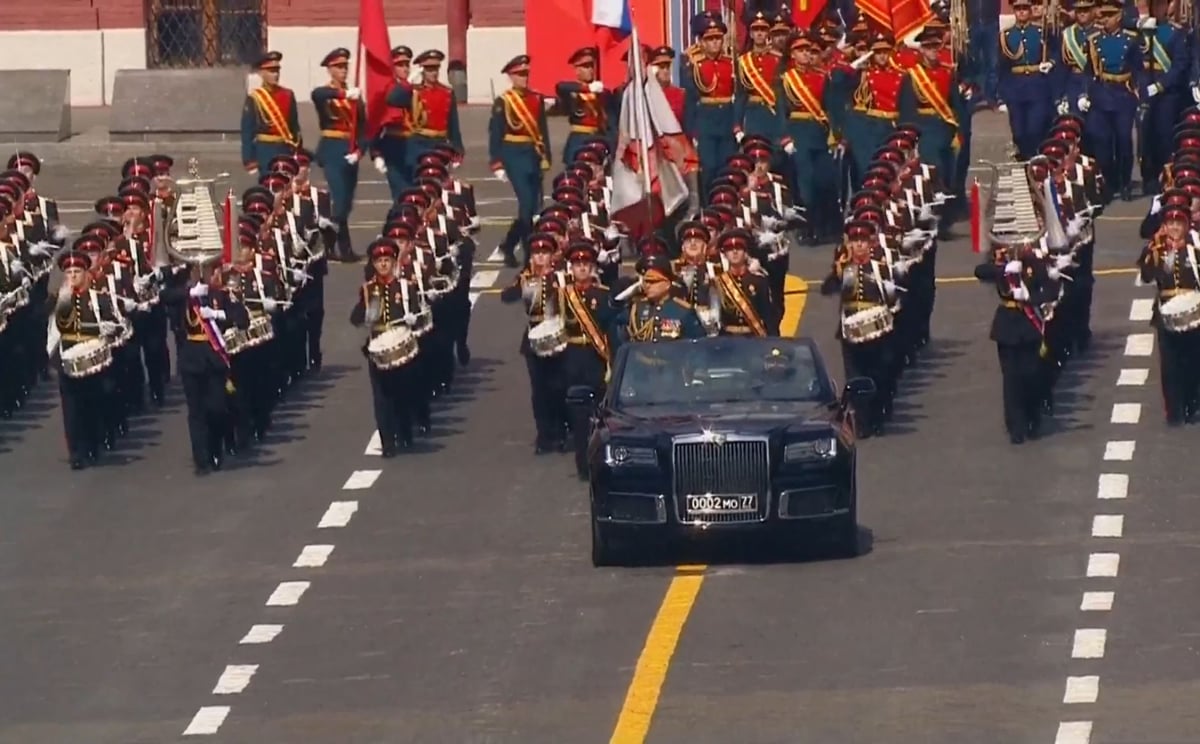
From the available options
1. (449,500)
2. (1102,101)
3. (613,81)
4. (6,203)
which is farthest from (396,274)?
(1102,101)

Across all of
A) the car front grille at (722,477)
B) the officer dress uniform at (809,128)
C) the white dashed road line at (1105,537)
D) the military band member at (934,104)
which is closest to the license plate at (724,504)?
the car front grille at (722,477)

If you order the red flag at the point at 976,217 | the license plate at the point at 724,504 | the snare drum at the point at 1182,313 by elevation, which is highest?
the red flag at the point at 976,217

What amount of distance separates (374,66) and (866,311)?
27.1 ft

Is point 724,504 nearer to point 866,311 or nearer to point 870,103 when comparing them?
point 866,311

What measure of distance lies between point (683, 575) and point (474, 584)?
1241 millimetres

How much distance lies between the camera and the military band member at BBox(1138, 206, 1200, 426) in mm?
26156

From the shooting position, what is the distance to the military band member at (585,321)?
26.2m

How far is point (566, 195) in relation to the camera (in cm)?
2909

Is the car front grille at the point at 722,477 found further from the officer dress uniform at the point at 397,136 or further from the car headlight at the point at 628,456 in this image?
the officer dress uniform at the point at 397,136

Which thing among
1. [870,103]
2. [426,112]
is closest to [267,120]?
[426,112]

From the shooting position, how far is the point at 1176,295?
2617 cm

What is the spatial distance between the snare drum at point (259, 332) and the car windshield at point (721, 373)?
4349 mm

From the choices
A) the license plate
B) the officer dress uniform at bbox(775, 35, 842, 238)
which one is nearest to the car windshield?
the license plate

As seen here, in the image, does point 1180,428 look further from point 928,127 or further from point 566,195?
point 928,127
